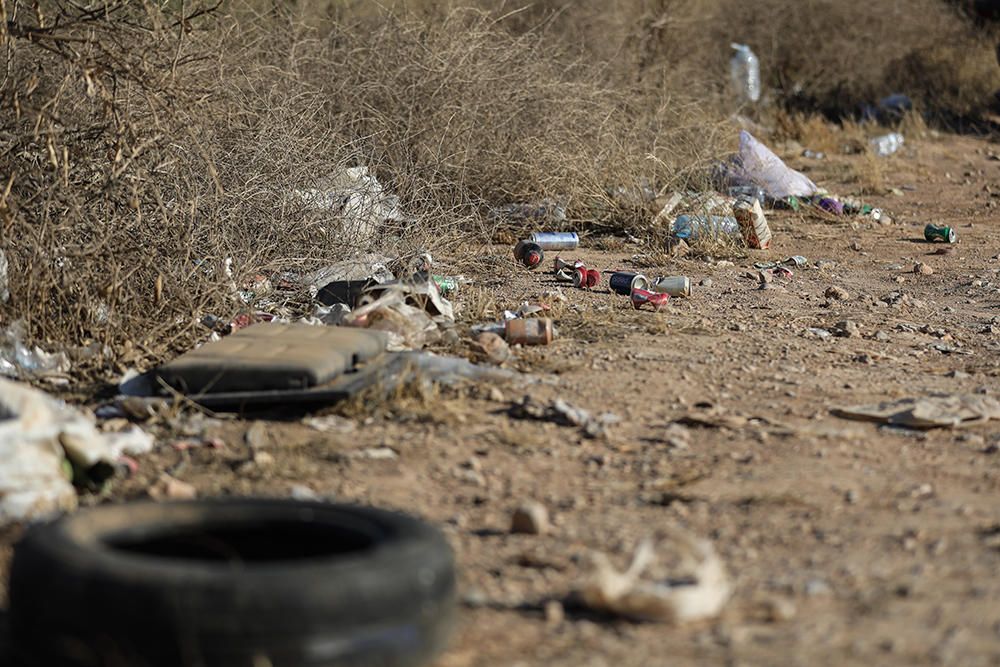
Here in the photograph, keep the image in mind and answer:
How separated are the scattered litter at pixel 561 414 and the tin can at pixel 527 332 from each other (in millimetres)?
968

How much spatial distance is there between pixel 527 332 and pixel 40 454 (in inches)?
101

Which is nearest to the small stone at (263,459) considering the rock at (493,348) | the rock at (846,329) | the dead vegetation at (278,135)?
the dead vegetation at (278,135)

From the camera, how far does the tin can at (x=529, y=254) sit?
7.39 metres

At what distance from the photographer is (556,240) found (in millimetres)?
8008

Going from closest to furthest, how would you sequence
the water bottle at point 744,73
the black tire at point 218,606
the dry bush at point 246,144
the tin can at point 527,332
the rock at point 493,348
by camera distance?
the black tire at point 218,606 → the dry bush at point 246,144 → the rock at point 493,348 → the tin can at point 527,332 → the water bottle at point 744,73

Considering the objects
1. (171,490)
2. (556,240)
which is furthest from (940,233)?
(171,490)

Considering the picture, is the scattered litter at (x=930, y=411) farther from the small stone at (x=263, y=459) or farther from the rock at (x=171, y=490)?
the rock at (x=171, y=490)

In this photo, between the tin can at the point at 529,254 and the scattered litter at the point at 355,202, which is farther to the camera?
the tin can at the point at 529,254

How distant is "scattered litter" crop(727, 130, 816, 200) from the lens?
378 inches

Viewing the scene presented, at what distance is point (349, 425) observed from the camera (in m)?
4.28

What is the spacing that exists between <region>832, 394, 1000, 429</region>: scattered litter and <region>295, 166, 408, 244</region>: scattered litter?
115 inches

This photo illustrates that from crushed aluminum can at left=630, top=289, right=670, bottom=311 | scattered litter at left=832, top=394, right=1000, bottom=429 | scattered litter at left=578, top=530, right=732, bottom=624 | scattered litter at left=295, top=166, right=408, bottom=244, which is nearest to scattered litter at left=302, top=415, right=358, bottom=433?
scattered litter at left=578, top=530, right=732, bottom=624

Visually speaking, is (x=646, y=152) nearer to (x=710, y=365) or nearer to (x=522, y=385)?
(x=710, y=365)

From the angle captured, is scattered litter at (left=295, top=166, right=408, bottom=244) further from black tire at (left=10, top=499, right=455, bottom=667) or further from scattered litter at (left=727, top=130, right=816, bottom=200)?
black tire at (left=10, top=499, right=455, bottom=667)
